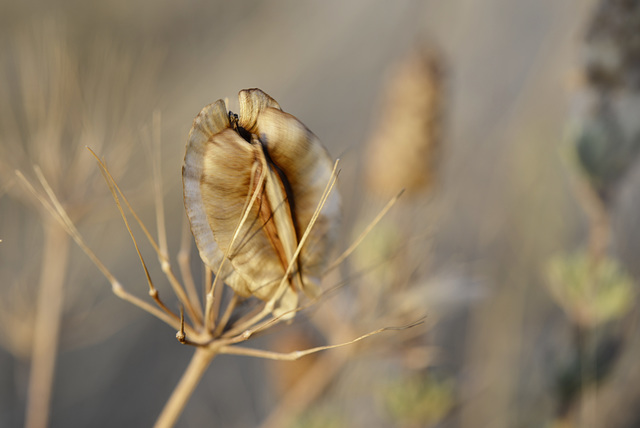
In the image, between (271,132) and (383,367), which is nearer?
(271,132)

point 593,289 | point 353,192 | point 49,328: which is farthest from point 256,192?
point 353,192

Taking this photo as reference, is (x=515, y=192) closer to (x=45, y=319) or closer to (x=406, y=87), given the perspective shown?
(x=406, y=87)

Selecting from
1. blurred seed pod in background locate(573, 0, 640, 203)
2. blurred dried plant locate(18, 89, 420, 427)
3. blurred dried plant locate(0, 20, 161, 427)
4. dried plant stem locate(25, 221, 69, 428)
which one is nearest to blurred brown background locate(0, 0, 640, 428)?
blurred dried plant locate(0, 20, 161, 427)

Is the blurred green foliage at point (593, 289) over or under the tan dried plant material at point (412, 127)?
under

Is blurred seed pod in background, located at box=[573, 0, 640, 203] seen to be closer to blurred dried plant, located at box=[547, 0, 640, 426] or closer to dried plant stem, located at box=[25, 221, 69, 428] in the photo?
blurred dried plant, located at box=[547, 0, 640, 426]

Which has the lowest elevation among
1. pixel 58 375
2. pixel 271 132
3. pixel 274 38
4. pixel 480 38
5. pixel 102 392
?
pixel 102 392

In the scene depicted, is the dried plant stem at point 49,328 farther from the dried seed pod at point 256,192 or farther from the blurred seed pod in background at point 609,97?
the blurred seed pod in background at point 609,97

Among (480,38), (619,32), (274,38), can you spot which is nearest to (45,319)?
(619,32)

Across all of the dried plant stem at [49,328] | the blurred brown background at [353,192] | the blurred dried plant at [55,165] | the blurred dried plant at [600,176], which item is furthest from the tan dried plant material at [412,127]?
the dried plant stem at [49,328]
